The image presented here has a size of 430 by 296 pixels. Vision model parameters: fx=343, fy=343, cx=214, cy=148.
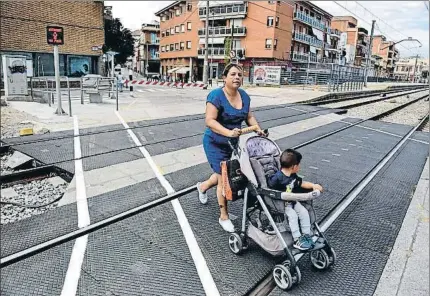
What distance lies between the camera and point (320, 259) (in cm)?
288

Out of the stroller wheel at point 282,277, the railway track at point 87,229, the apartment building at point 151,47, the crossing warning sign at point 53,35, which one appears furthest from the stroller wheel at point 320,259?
the apartment building at point 151,47

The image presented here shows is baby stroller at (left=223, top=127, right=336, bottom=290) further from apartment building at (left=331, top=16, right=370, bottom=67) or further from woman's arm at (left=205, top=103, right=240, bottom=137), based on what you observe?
apartment building at (left=331, top=16, right=370, bottom=67)

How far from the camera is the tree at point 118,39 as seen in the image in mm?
36188

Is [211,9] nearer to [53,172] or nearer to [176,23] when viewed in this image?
[176,23]

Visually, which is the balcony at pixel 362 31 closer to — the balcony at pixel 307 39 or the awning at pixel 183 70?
the balcony at pixel 307 39

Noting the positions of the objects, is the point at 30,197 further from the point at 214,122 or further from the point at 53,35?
the point at 53,35

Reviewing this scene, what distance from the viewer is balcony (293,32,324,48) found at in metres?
50.4

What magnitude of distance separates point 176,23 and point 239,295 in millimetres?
59096

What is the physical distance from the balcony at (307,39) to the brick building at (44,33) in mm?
34364

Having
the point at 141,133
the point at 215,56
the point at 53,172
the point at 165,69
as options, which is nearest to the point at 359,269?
the point at 53,172

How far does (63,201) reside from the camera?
4.12m

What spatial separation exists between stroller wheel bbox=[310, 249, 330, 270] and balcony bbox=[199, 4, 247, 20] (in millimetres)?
46806

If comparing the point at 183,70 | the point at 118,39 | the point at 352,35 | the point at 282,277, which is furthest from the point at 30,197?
the point at 352,35

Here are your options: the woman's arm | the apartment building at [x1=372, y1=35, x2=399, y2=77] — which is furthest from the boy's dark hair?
the apartment building at [x1=372, y1=35, x2=399, y2=77]
